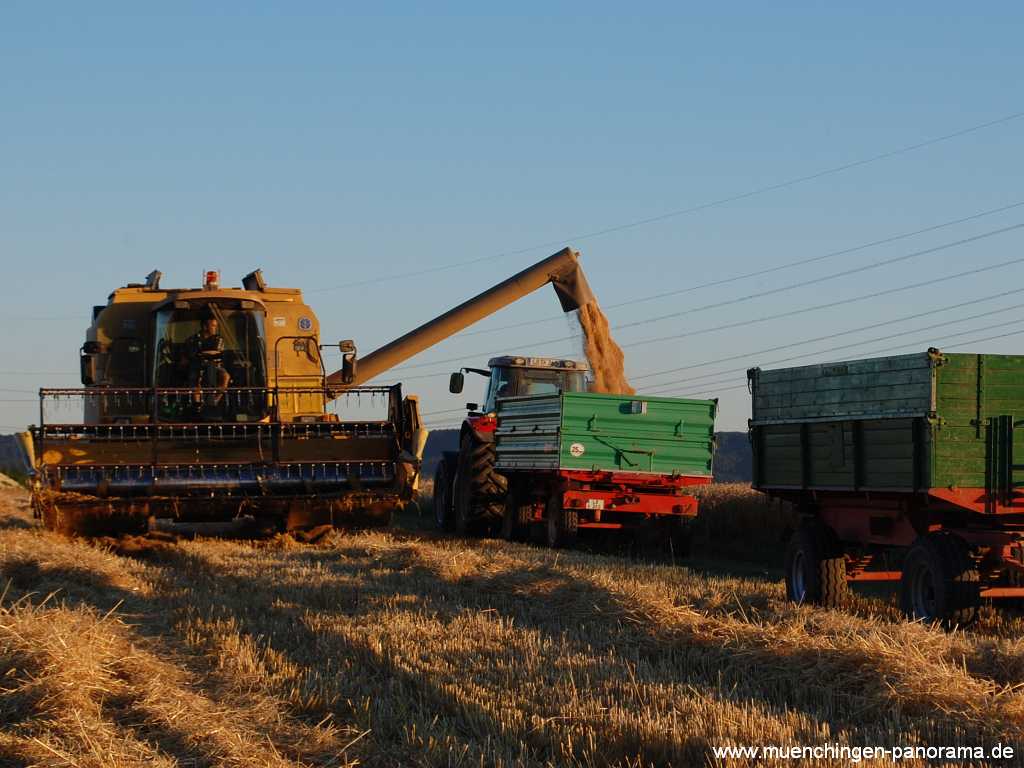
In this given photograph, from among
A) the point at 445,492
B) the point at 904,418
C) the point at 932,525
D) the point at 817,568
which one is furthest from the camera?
the point at 445,492

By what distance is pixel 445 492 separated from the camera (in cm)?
1941

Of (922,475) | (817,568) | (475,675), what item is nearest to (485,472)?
(817,568)

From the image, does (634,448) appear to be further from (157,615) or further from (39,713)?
(39,713)

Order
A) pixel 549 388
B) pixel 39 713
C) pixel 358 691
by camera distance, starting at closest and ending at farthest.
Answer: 1. pixel 39 713
2. pixel 358 691
3. pixel 549 388

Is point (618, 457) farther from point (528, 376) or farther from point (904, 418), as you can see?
point (904, 418)

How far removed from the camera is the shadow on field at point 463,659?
5645 millimetres

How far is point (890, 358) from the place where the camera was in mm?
10086

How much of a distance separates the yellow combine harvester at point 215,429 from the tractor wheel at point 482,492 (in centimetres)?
206

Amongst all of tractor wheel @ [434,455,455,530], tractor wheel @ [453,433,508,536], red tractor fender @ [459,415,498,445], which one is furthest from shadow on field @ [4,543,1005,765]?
tractor wheel @ [434,455,455,530]

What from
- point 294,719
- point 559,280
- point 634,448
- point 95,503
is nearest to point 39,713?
point 294,719

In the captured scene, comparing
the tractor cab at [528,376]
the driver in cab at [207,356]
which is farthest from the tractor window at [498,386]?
the driver in cab at [207,356]

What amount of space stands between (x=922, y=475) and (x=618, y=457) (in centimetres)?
623

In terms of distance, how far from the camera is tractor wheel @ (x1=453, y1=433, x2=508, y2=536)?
17.4 meters

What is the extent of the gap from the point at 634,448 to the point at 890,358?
19.2 ft
